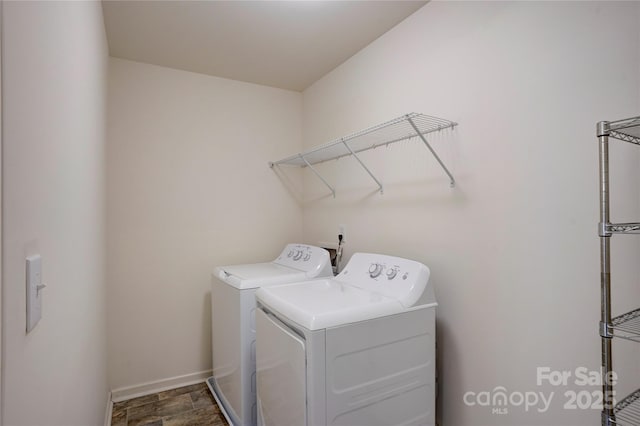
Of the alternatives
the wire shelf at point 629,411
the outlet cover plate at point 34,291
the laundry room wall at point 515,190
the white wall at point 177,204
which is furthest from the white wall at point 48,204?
the laundry room wall at point 515,190

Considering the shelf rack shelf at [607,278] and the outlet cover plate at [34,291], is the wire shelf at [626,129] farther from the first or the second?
the outlet cover plate at [34,291]

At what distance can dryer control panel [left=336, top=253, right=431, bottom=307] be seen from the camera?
1.62m

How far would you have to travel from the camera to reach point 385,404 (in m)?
1.48

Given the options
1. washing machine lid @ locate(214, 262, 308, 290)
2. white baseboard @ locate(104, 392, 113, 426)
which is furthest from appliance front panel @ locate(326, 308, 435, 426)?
white baseboard @ locate(104, 392, 113, 426)

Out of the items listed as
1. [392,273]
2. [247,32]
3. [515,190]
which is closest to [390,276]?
[392,273]

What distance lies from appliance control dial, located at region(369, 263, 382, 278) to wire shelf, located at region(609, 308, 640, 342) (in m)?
0.99

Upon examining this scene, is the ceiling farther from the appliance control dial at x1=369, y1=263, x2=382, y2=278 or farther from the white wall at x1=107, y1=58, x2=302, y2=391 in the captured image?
the appliance control dial at x1=369, y1=263, x2=382, y2=278

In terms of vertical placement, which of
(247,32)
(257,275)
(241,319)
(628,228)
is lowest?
(241,319)

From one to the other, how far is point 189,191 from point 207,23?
1248 mm

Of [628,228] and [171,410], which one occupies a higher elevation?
[628,228]

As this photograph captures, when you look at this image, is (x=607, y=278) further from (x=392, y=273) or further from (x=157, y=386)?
(x=157, y=386)

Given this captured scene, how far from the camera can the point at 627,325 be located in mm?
1053

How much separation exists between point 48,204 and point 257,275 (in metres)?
1.52

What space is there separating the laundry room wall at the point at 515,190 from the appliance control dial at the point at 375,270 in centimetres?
27
